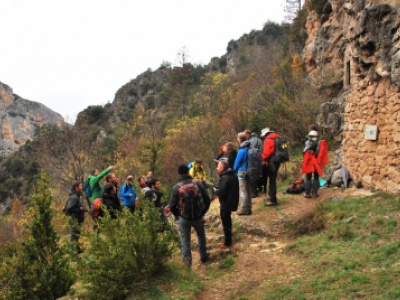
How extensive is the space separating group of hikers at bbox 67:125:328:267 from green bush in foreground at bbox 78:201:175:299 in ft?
1.49

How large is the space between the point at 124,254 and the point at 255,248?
9.52 feet

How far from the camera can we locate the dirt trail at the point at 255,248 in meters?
5.71

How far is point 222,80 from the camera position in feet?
132

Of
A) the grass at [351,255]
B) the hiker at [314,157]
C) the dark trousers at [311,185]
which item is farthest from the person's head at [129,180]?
the dark trousers at [311,185]

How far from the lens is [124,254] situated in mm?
5285

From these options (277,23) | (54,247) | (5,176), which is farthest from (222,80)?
(54,247)

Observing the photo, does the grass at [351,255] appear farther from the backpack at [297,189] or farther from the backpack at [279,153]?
the backpack at [297,189]

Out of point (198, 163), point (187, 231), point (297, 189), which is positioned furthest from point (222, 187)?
point (297, 189)

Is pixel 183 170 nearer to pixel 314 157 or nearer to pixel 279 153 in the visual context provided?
pixel 279 153

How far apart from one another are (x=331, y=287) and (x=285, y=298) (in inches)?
23.3

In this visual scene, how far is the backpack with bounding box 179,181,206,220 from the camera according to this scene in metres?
6.24

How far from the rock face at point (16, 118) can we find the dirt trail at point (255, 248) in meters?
75.8

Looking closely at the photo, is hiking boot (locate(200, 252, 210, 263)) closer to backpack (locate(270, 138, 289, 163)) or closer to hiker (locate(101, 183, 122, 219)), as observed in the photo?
hiker (locate(101, 183, 122, 219))

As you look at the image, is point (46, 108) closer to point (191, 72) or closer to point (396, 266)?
point (191, 72)
